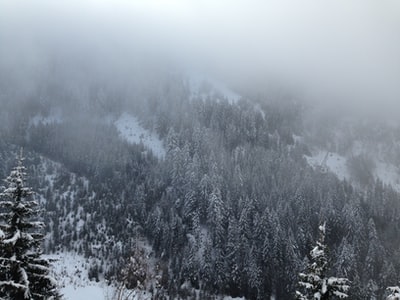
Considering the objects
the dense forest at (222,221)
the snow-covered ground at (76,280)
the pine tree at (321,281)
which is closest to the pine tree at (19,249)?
the pine tree at (321,281)

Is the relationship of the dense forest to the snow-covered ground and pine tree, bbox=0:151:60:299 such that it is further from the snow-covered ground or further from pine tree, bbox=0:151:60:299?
pine tree, bbox=0:151:60:299

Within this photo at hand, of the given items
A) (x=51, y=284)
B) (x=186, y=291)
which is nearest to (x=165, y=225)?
(x=186, y=291)

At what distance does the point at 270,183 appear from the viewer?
18312 cm

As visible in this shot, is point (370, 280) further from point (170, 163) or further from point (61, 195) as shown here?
point (61, 195)

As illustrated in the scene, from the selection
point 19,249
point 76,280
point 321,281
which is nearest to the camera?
point 19,249

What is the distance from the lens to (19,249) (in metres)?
19.0

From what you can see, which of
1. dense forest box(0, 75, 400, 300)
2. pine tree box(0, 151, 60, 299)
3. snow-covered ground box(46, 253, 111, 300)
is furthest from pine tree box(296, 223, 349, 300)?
dense forest box(0, 75, 400, 300)

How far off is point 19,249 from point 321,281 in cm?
1317

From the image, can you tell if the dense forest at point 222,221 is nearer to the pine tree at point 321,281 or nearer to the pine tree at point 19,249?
the pine tree at point 321,281

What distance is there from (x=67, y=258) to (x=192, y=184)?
52.0m

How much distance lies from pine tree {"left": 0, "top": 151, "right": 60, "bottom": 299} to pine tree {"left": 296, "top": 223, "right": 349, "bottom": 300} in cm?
1125

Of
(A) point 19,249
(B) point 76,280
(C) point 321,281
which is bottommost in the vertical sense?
(B) point 76,280

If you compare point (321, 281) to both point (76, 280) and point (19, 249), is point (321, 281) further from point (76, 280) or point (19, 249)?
point (76, 280)

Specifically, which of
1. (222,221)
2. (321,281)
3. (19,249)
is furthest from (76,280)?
(321,281)
